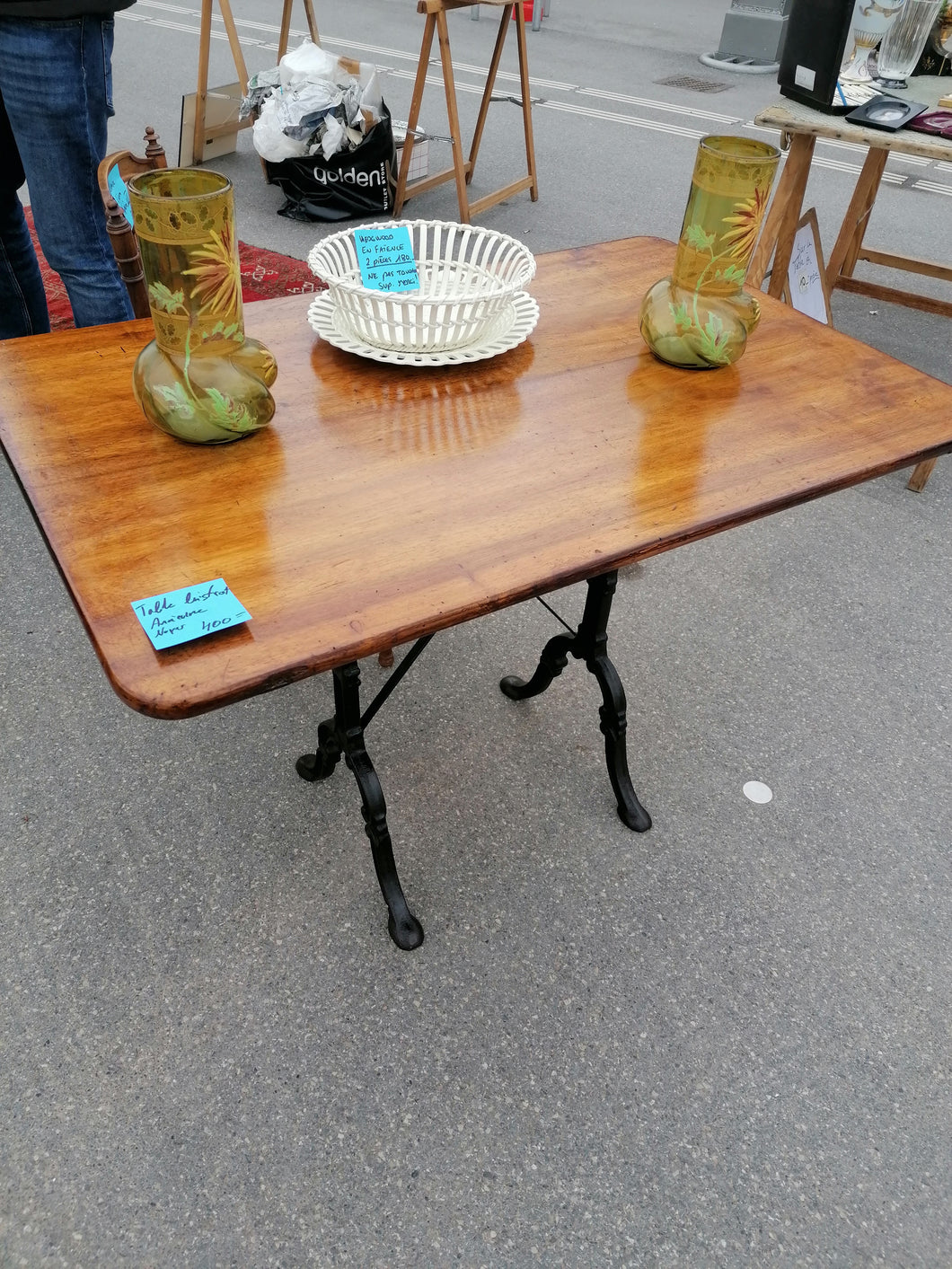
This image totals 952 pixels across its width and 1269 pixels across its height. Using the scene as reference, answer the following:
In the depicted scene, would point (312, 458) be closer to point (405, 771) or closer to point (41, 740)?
point (405, 771)

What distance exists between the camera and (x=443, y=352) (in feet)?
3.88

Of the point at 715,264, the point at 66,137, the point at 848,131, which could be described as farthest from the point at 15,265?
the point at 848,131

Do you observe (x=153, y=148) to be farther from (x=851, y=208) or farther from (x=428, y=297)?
(x=851, y=208)

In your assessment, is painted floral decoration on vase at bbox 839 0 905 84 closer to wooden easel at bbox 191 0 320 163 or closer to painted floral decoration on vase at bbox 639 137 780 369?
painted floral decoration on vase at bbox 639 137 780 369

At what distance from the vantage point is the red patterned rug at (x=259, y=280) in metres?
2.71

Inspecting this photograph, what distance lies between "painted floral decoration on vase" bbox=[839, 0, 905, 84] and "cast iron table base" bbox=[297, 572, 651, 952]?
6.27ft

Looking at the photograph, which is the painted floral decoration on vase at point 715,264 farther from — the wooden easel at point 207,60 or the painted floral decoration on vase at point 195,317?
the wooden easel at point 207,60

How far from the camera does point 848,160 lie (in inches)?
180

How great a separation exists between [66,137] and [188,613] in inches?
51.7

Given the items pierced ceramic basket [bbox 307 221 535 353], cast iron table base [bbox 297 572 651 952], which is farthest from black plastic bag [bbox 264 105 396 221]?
cast iron table base [bbox 297 572 651 952]

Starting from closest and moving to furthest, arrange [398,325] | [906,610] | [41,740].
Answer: [398,325] → [41,740] → [906,610]

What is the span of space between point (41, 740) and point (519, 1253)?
109 cm

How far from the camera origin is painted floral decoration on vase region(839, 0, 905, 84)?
2281 millimetres

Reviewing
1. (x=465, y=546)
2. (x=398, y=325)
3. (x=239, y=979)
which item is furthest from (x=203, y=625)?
(x=239, y=979)
